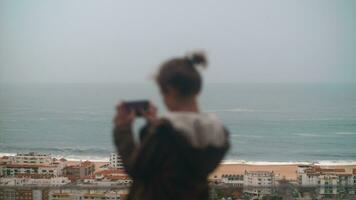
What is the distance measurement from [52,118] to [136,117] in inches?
1230

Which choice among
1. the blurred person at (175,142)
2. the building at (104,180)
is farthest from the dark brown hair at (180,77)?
the building at (104,180)

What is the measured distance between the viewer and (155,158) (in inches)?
37.7

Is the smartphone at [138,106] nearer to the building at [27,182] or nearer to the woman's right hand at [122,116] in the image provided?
the woman's right hand at [122,116]

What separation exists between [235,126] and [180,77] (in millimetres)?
26305

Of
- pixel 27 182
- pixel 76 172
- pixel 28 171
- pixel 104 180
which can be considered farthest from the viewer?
pixel 28 171

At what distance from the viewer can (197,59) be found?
1.03m

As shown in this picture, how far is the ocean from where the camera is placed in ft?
71.4

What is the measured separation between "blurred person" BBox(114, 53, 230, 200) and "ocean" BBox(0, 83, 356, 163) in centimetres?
1521

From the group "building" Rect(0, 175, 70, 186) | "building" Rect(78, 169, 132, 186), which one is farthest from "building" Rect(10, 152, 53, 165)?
"building" Rect(0, 175, 70, 186)

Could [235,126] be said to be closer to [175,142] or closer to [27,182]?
[27,182]

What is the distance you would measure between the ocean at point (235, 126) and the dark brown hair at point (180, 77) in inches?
600

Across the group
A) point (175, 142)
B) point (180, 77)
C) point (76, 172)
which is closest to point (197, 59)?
point (180, 77)

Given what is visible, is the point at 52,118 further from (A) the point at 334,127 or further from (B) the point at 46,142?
(A) the point at 334,127

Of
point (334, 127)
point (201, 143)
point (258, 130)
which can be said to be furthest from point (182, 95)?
point (334, 127)
